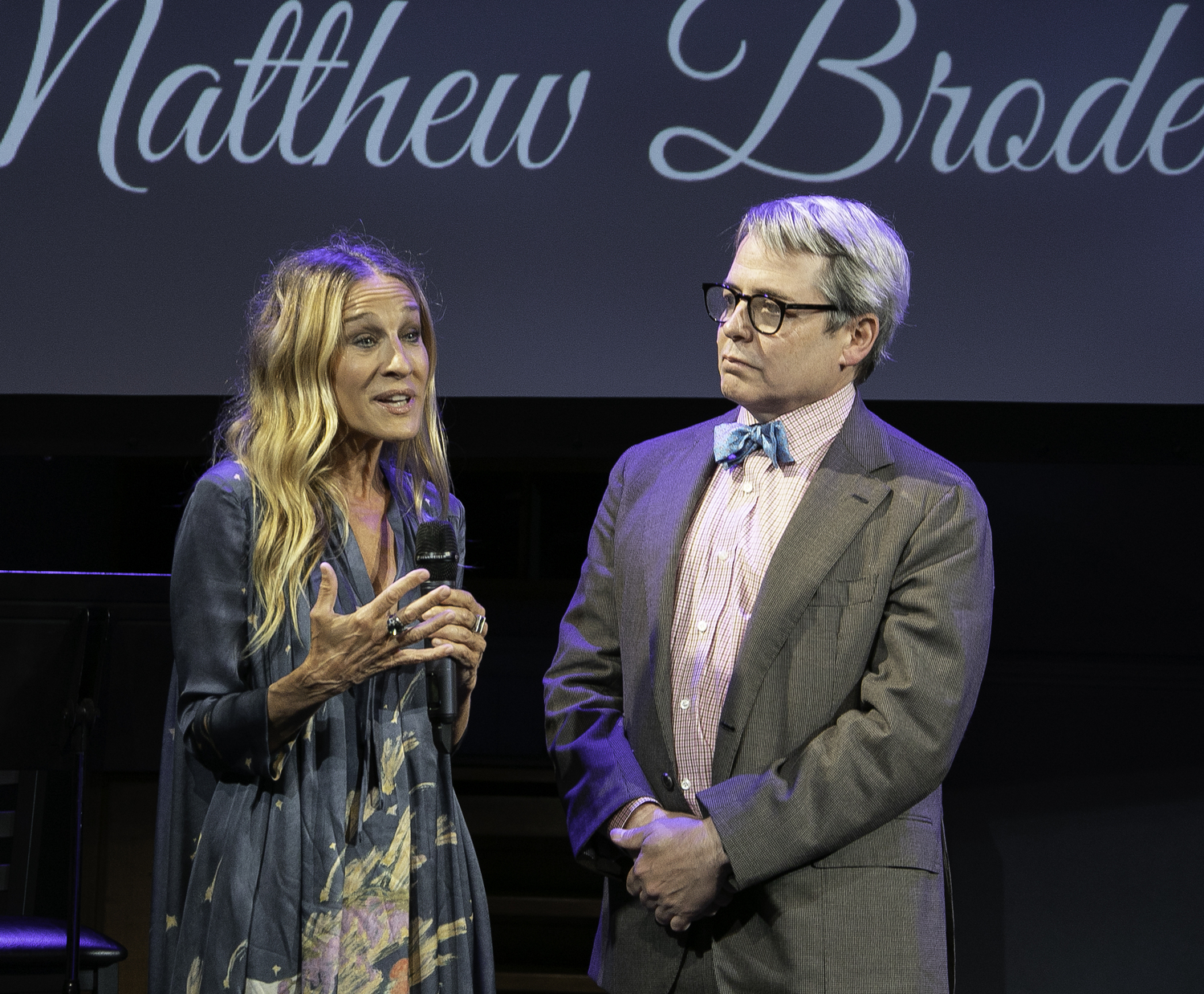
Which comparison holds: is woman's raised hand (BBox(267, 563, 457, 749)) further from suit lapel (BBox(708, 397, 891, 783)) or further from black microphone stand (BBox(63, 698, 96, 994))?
black microphone stand (BBox(63, 698, 96, 994))

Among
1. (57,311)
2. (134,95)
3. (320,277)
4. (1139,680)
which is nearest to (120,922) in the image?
(57,311)

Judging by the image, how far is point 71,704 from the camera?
8.89 feet

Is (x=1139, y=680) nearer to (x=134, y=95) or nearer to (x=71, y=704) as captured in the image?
(x=71, y=704)

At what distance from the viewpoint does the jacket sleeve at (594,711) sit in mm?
1790

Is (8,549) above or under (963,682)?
above

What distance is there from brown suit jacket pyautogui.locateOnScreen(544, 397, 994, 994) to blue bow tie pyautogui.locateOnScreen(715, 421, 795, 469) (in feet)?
0.28

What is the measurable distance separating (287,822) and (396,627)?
0.32m

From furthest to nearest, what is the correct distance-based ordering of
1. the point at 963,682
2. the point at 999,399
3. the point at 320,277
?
the point at 999,399 < the point at 320,277 < the point at 963,682

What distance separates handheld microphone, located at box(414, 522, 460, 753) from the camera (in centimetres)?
161

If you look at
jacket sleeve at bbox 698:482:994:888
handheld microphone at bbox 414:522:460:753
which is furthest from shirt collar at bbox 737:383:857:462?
handheld microphone at bbox 414:522:460:753

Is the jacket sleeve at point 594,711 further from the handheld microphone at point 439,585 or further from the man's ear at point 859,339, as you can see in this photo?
the man's ear at point 859,339

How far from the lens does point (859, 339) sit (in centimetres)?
191

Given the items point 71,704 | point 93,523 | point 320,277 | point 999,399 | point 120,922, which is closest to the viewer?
point 320,277

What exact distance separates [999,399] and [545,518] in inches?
81.3
